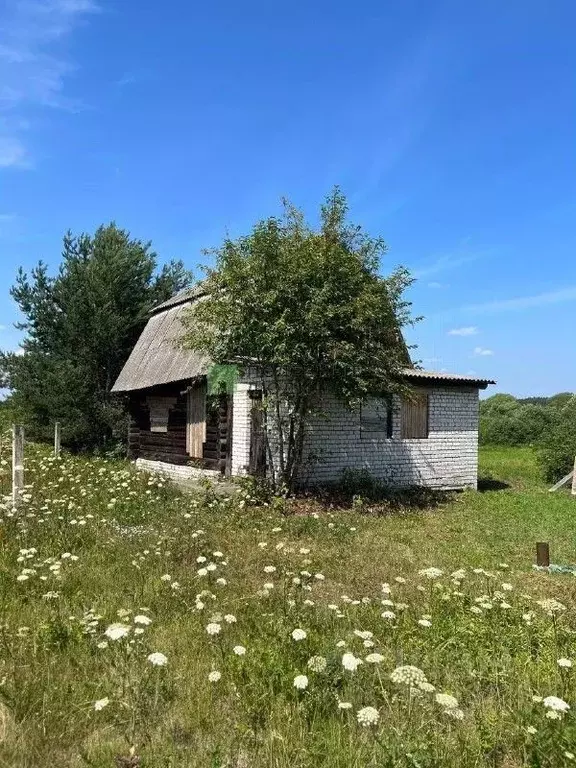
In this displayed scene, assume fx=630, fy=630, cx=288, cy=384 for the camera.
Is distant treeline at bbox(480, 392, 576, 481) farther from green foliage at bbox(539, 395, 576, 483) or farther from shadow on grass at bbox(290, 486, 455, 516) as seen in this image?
shadow on grass at bbox(290, 486, 455, 516)

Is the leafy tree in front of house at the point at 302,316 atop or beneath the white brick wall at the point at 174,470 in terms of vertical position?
atop

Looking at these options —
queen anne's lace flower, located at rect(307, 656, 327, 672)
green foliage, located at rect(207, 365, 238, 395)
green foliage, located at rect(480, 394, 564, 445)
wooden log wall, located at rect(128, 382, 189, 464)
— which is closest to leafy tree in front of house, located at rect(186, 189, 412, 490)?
green foliage, located at rect(207, 365, 238, 395)

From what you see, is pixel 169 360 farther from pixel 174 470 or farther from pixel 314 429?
pixel 314 429

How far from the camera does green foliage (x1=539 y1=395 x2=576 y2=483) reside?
16766mm

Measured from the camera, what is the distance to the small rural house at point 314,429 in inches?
538

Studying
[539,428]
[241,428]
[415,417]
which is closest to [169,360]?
[241,428]

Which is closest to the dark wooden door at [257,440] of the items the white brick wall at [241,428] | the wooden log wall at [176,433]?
the white brick wall at [241,428]

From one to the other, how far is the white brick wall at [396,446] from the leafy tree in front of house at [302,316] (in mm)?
1159

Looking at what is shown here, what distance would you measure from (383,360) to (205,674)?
8923 mm

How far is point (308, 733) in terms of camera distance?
307 centimetres

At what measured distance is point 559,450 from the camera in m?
17.0

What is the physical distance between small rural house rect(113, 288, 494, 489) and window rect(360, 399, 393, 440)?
2cm

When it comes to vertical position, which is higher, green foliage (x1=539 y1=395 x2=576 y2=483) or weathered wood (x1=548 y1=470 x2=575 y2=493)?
green foliage (x1=539 y1=395 x2=576 y2=483)

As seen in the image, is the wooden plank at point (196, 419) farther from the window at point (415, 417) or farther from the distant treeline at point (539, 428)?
the distant treeline at point (539, 428)
